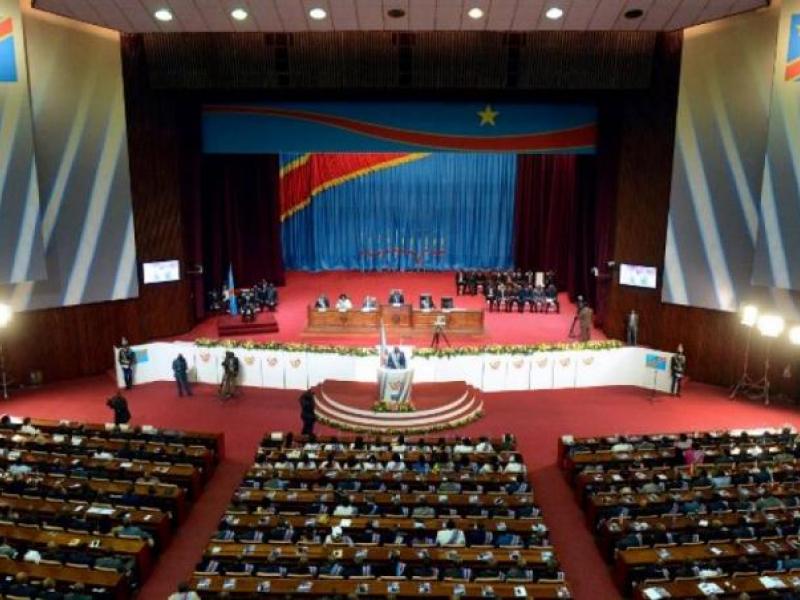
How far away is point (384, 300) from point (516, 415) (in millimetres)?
9654

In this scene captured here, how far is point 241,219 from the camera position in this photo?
86.7ft

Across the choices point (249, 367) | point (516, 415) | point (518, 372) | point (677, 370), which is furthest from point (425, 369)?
point (677, 370)

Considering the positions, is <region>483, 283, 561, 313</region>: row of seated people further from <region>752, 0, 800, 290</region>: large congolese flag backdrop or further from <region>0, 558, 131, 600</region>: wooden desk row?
<region>0, 558, 131, 600</region>: wooden desk row

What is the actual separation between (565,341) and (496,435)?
593 cm

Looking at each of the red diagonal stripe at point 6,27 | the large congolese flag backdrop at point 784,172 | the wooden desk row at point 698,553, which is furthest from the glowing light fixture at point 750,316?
the red diagonal stripe at point 6,27

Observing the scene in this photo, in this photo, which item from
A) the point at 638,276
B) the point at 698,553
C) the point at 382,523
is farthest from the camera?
the point at 638,276

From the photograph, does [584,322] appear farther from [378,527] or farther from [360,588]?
[360,588]

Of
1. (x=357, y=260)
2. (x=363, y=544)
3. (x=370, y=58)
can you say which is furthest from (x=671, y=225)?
(x=357, y=260)

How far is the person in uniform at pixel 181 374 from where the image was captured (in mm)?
16750

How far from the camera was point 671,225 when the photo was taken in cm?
→ 1867

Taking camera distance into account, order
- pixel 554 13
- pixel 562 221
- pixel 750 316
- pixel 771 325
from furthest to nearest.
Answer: pixel 562 221 < pixel 750 316 < pixel 771 325 < pixel 554 13

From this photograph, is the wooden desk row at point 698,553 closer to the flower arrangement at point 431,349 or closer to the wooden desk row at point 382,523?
the wooden desk row at point 382,523

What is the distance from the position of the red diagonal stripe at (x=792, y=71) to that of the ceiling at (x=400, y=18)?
1569 mm

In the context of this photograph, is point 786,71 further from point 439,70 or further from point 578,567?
point 578,567
